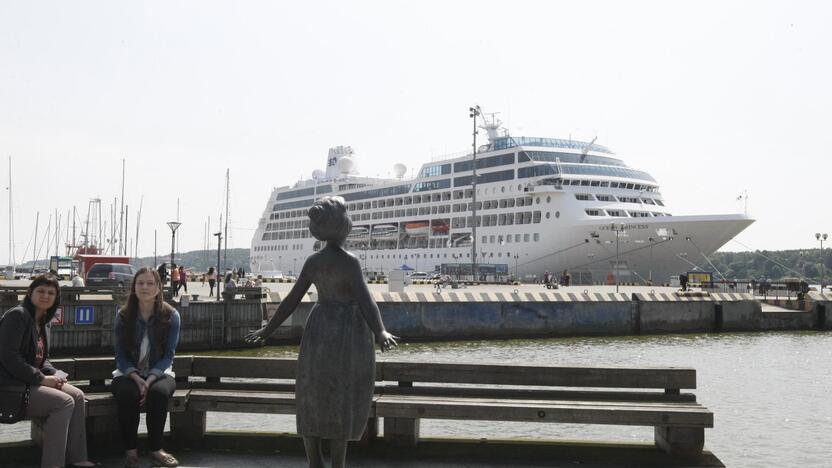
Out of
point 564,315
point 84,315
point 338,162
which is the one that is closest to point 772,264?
point 338,162

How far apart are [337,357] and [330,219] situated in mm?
933

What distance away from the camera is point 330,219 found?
17.1 feet

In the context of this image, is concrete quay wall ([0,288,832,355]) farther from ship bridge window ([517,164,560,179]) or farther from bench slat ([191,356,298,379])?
ship bridge window ([517,164,560,179])

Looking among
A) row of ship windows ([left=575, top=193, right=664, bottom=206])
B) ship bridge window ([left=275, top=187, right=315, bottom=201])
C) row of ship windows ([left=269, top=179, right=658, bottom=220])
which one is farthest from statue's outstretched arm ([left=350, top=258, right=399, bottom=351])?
ship bridge window ([left=275, top=187, right=315, bottom=201])

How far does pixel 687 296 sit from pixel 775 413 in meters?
18.9

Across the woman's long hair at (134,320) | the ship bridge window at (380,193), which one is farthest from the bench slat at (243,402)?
the ship bridge window at (380,193)

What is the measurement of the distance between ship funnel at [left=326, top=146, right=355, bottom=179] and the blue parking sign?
207 feet

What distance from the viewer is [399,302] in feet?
84.5

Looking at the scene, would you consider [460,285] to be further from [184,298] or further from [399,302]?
[184,298]

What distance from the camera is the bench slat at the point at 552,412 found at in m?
6.08

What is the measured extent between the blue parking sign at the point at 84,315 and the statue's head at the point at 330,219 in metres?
17.5

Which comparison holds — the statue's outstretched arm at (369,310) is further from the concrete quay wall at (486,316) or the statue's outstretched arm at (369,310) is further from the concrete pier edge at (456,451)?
the concrete quay wall at (486,316)

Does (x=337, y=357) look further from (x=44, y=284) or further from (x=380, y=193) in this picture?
(x=380, y=193)

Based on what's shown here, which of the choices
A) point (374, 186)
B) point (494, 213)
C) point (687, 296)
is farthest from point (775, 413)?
point (374, 186)
